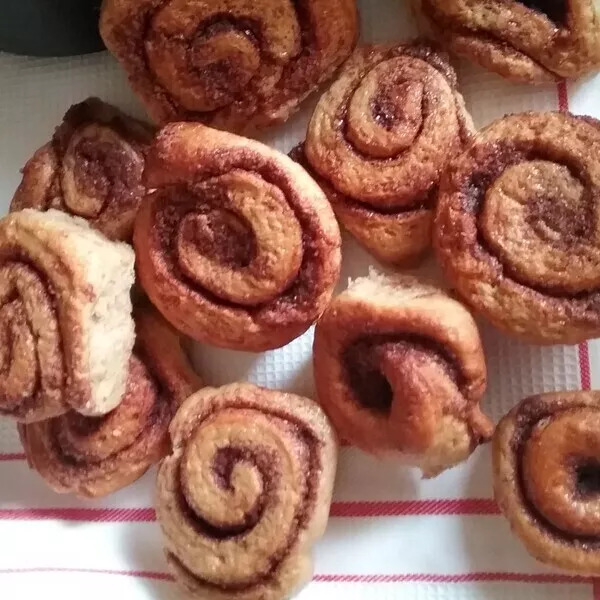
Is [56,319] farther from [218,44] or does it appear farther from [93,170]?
[218,44]

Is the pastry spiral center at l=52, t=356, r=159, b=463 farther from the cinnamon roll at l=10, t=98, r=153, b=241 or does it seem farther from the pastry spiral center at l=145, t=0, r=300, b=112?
the pastry spiral center at l=145, t=0, r=300, b=112

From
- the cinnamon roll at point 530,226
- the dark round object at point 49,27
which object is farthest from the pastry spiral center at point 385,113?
the dark round object at point 49,27

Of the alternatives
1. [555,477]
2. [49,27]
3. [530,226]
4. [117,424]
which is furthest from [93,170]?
[555,477]

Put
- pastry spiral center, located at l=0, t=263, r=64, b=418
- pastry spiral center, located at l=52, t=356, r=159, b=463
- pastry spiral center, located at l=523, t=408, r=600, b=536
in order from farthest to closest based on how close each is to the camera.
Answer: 1. pastry spiral center, located at l=52, t=356, r=159, b=463
2. pastry spiral center, located at l=0, t=263, r=64, b=418
3. pastry spiral center, located at l=523, t=408, r=600, b=536

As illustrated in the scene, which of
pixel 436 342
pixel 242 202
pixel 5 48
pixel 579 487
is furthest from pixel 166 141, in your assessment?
pixel 579 487

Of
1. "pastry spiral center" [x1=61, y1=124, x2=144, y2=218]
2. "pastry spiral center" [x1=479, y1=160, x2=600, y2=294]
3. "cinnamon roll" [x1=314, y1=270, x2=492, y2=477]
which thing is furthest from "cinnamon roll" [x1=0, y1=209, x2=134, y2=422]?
"pastry spiral center" [x1=479, y1=160, x2=600, y2=294]

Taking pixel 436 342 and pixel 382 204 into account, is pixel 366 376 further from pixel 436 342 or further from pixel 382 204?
pixel 382 204
